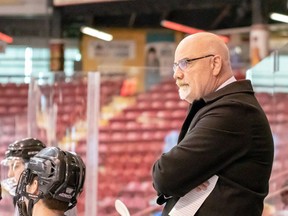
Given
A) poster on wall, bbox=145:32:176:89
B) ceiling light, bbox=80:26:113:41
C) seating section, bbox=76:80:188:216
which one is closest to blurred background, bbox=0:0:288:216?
seating section, bbox=76:80:188:216

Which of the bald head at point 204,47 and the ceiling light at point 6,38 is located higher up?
the ceiling light at point 6,38

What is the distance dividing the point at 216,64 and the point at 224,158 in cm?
29

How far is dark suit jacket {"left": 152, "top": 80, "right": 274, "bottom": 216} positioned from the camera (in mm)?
2133

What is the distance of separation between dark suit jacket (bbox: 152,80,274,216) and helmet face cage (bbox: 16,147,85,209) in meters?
0.33

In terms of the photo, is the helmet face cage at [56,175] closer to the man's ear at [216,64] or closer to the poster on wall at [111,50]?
the man's ear at [216,64]

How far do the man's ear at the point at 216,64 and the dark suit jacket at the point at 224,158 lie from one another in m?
0.07

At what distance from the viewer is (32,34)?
44.0 ft

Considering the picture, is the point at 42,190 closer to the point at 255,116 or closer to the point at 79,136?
the point at 255,116

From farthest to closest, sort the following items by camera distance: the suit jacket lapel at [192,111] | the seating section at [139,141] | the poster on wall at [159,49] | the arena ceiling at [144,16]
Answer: the poster on wall at [159,49] < the arena ceiling at [144,16] < the seating section at [139,141] < the suit jacket lapel at [192,111]

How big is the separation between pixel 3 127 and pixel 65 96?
38.3 inches

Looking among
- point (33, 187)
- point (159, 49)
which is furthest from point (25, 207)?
point (159, 49)

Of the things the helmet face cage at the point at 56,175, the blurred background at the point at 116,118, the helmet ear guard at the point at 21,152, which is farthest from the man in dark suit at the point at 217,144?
the blurred background at the point at 116,118

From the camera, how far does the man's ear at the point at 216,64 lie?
2264 mm

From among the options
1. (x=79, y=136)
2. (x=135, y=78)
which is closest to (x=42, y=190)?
(x=79, y=136)
